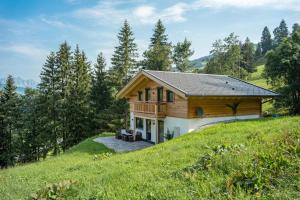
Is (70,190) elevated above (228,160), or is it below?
below

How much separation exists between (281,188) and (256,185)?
40cm

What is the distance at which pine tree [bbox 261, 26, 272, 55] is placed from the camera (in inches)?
3693

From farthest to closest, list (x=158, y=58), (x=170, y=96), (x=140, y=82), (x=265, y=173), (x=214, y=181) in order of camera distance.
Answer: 1. (x=158, y=58)
2. (x=140, y=82)
3. (x=170, y=96)
4. (x=214, y=181)
5. (x=265, y=173)

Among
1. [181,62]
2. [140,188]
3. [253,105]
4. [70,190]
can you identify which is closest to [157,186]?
[140,188]

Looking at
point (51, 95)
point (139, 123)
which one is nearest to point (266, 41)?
point (51, 95)

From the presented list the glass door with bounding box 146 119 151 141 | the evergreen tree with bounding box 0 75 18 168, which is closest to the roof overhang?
the glass door with bounding box 146 119 151 141

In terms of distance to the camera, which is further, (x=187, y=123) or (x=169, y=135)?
(x=169, y=135)

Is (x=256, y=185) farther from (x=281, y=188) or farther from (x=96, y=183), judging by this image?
(x=96, y=183)

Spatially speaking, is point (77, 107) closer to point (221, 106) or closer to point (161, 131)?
point (161, 131)

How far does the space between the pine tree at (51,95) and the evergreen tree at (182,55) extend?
68.3ft

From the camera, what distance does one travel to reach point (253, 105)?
22859 millimetres

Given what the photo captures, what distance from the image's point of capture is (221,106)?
2064 cm

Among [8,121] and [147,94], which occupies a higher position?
[147,94]

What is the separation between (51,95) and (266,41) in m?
83.0
